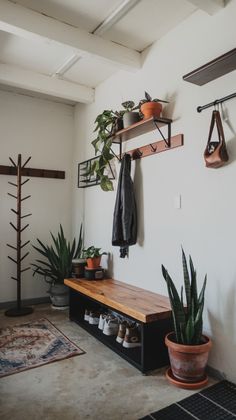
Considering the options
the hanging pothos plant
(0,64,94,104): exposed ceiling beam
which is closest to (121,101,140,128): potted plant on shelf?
the hanging pothos plant

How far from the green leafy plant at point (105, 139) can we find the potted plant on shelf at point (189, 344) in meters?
1.53

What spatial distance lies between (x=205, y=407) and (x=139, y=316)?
2.19ft

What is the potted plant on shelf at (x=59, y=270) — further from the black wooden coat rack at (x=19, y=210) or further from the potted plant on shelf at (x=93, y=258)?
the potted plant on shelf at (x=93, y=258)

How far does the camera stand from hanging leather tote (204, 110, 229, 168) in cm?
Result: 213

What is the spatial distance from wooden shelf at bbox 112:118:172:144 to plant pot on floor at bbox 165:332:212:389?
1.74 metres

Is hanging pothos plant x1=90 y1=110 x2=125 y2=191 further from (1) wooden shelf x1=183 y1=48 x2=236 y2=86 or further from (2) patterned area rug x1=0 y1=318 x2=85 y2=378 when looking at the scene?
(2) patterned area rug x1=0 y1=318 x2=85 y2=378

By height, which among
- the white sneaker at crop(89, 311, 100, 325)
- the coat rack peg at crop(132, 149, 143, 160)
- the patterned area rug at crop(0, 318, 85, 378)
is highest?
the coat rack peg at crop(132, 149, 143, 160)

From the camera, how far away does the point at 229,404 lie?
6.16ft

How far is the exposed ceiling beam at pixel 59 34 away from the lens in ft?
7.97

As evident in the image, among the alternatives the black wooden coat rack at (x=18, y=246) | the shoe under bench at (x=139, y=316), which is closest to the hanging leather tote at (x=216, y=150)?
the shoe under bench at (x=139, y=316)

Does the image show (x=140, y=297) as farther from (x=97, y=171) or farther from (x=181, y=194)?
(x=97, y=171)

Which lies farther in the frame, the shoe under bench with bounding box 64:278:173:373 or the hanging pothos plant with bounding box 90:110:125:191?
the hanging pothos plant with bounding box 90:110:125:191

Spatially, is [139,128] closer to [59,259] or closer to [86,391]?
[59,259]

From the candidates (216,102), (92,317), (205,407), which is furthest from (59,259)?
(216,102)
